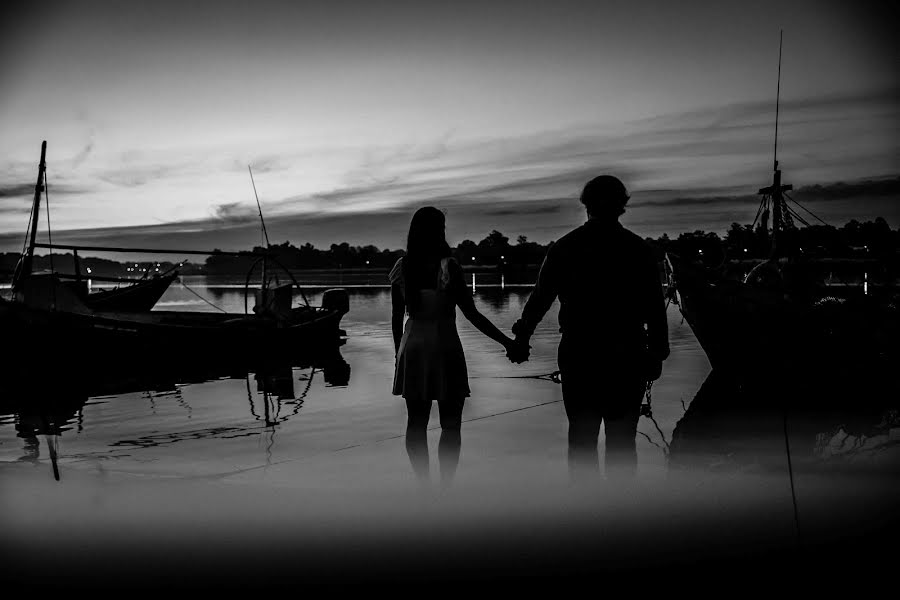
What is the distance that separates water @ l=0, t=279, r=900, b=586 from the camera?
3719 millimetres

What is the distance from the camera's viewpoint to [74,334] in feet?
59.2

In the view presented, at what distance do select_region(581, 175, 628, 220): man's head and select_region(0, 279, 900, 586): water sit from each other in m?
1.83

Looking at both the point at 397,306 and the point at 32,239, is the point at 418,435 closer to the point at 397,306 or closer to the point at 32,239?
the point at 397,306

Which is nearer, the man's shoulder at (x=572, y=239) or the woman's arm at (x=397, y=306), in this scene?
the man's shoulder at (x=572, y=239)

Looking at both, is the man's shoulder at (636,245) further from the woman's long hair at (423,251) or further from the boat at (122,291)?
the boat at (122,291)

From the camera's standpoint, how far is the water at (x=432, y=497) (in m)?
3.72

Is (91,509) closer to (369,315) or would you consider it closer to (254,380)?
(254,380)

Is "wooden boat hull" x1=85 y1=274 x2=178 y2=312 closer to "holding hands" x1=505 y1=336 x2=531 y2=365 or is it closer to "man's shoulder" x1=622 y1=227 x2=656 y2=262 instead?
"holding hands" x1=505 y1=336 x2=531 y2=365

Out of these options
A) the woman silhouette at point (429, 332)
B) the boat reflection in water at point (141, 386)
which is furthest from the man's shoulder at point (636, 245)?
the boat reflection in water at point (141, 386)

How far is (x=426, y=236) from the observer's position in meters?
4.61

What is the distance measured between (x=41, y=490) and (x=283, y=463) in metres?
2.09

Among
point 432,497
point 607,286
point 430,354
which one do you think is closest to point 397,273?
point 430,354

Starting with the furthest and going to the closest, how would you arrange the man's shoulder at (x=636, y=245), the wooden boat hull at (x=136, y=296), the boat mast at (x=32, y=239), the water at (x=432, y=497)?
the wooden boat hull at (x=136, y=296)
the boat mast at (x=32, y=239)
the man's shoulder at (x=636, y=245)
the water at (x=432, y=497)

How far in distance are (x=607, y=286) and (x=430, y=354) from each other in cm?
131
